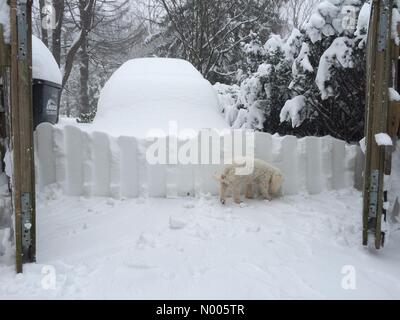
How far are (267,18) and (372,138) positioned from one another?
15.0 metres

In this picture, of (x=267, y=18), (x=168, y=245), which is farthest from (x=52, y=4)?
(x=168, y=245)

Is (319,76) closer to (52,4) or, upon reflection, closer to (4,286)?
(4,286)

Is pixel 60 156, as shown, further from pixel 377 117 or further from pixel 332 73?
pixel 332 73

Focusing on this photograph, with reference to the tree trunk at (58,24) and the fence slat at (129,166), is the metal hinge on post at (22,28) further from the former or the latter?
the tree trunk at (58,24)

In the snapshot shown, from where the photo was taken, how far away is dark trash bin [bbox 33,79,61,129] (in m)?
5.17

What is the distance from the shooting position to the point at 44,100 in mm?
5270

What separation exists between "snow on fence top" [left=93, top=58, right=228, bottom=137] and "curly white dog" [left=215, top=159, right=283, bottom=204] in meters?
1.22

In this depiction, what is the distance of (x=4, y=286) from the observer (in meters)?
2.36

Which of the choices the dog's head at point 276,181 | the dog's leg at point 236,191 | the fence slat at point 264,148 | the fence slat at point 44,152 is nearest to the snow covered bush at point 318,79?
the fence slat at point 264,148

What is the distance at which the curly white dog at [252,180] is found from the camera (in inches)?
159

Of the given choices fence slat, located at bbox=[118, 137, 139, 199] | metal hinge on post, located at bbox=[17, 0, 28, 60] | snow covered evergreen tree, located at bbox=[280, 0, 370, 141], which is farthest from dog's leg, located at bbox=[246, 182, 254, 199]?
metal hinge on post, located at bbox=[17, 0, 28, 60]

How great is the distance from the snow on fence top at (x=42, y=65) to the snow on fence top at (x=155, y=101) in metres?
0.84

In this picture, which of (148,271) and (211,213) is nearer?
(148,271)

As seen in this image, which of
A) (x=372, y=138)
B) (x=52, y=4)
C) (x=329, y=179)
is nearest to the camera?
(x=372, y=138)
